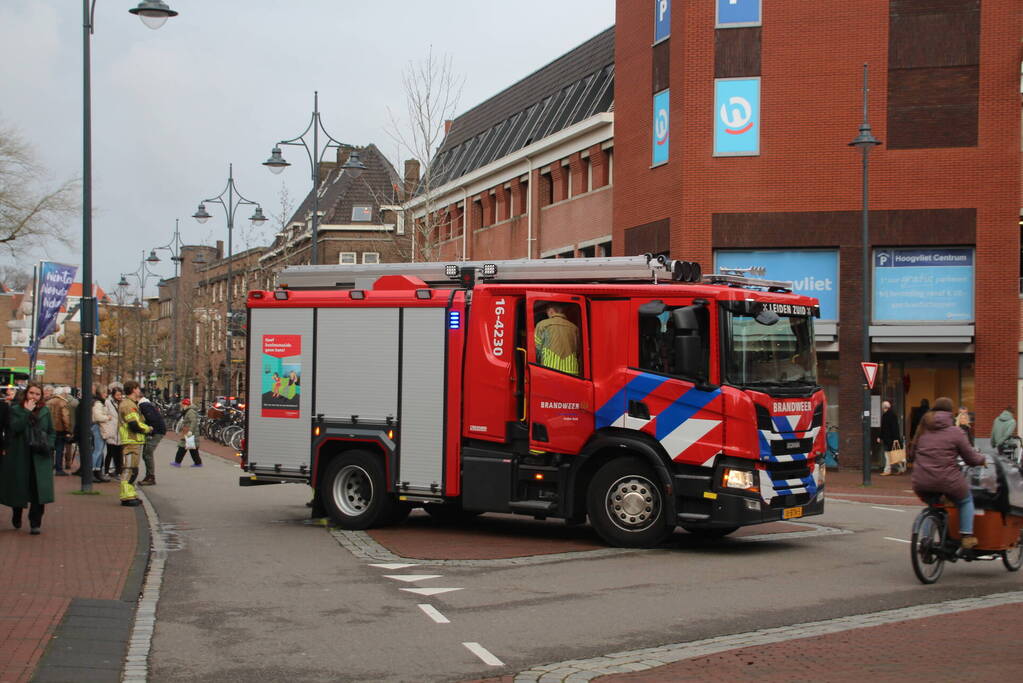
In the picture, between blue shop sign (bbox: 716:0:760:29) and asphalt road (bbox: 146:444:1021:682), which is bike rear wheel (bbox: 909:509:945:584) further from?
blue shop sign (bbox: 716:0:760:29)

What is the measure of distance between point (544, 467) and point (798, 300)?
3.25 meters

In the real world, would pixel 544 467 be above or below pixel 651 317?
below

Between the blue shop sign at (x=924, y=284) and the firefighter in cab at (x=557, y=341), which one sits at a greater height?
the blue shop sign at (x=924, y=284)

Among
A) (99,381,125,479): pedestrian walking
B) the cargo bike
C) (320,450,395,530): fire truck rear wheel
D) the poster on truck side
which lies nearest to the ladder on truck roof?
the poster on truck side

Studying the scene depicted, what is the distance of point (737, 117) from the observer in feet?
102

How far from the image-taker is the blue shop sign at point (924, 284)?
30.0 metres

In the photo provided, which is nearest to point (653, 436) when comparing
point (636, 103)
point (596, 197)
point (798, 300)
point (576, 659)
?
point (798, 300)

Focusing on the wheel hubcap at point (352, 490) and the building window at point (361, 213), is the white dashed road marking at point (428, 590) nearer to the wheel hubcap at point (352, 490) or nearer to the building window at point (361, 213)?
the wheel hubcap at point (352, 490)

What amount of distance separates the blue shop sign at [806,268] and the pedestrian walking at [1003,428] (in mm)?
4774

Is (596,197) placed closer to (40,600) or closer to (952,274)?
(952,274)

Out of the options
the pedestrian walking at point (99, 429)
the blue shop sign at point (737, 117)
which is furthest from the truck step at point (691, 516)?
the blue shop sign at point (737, 117)

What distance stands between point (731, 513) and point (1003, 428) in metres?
16.8

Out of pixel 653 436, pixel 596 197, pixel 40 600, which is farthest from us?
pixel 596 197

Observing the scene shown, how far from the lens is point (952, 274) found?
30094 mm
